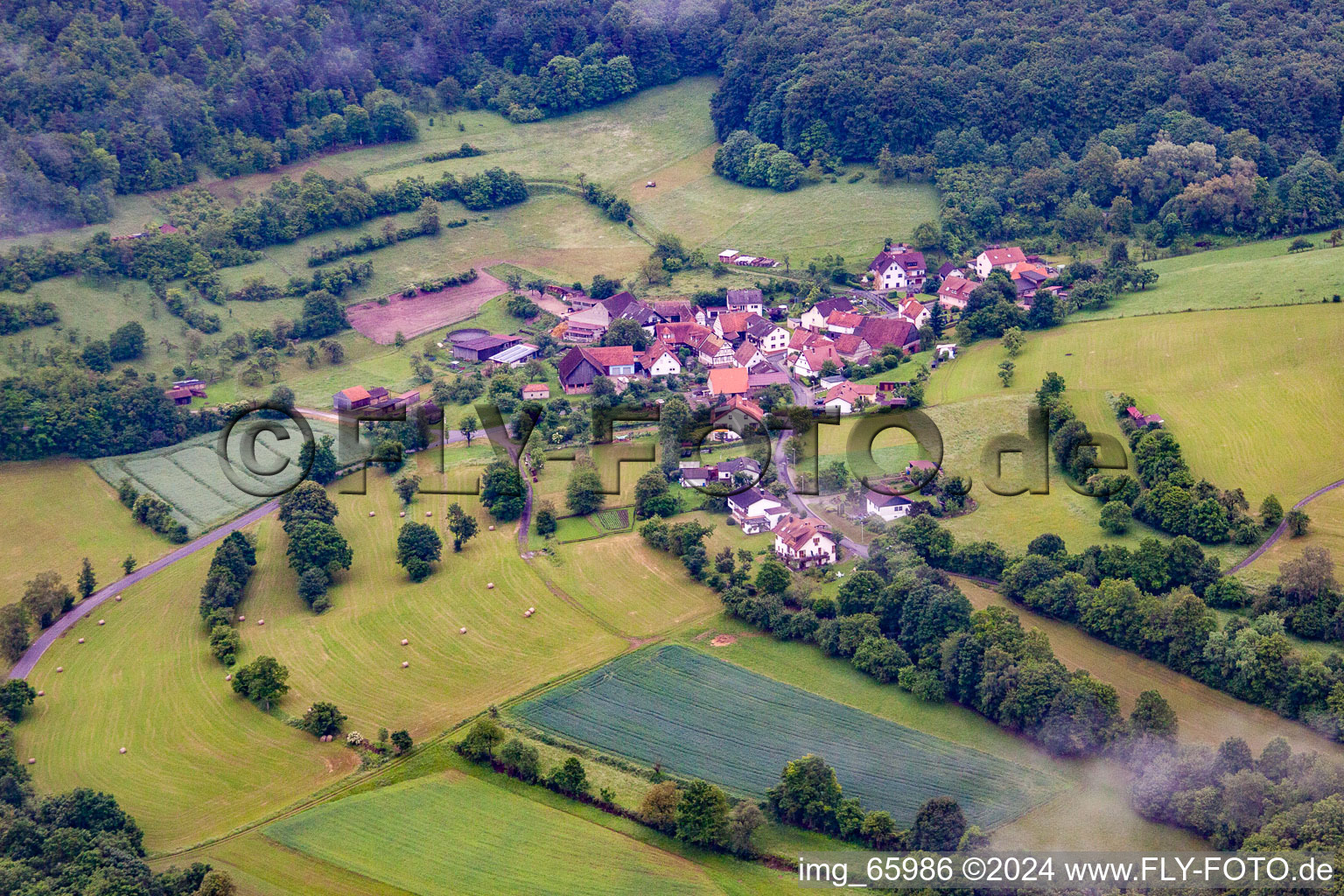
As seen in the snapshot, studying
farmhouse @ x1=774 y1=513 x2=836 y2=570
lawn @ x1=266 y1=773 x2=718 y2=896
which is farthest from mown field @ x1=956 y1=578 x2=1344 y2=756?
lawn @ x1=266 y1=773 x2=718 y2=896

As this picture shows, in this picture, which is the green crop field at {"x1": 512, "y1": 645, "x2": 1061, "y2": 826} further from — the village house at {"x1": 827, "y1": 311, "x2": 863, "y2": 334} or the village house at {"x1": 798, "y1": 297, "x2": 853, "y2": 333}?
the village house at {"x1": 798, "y1": 297, "x2": 853, "y2": 333}

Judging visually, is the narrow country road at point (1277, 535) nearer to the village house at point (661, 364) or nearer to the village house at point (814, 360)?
the village house at point (814, 360)

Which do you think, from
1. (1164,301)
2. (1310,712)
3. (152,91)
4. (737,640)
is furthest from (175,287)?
(1310,712)

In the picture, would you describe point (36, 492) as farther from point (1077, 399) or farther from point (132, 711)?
point (1077, 399)

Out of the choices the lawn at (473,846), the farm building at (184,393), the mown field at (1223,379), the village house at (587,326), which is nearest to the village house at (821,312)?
the mown field at (1223,379)

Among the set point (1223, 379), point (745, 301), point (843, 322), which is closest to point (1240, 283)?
point (1223, 379)
